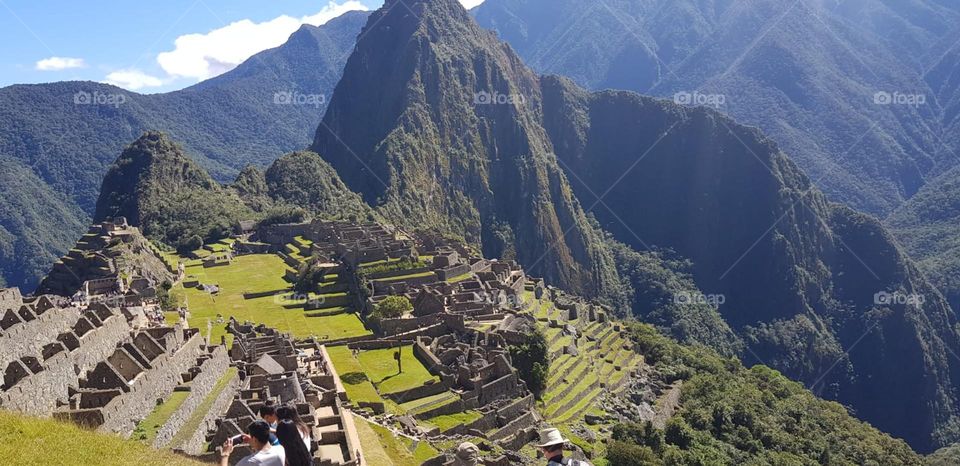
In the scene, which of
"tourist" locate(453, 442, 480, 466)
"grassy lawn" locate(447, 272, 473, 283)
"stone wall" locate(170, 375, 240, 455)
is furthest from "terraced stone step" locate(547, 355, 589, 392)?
"stone wall" locate(170, 375, 240, 455)

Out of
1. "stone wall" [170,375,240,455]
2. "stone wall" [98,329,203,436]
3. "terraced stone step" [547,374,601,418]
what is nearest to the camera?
"stone wall" [98,329,203,436]

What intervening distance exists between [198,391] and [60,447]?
13221 mm

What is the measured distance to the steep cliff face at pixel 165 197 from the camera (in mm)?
100375

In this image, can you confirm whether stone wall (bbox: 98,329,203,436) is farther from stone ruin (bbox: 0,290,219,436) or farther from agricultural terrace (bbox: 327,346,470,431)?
agricultural terrace (bbox: 327,346,470,431)

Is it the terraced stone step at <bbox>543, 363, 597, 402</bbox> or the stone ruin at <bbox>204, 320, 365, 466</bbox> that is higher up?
the stone ruin at <bbox>204, 320, 365, 466</bbox>

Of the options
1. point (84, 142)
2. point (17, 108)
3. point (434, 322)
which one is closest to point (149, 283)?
point (434, 322)

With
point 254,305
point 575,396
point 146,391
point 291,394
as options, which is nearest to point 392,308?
point 575,396

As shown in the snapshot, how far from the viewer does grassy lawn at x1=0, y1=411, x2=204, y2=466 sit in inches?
586

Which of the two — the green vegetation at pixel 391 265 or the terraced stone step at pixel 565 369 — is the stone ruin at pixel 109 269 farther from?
the terraced stone step at pixel 565 369

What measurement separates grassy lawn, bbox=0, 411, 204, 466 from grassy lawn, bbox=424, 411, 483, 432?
823 inches

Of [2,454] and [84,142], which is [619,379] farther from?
[84,142]

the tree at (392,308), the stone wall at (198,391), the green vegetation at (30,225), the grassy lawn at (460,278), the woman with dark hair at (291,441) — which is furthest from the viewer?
the green vegetation at (30,225)

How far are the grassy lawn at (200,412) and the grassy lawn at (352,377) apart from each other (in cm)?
751

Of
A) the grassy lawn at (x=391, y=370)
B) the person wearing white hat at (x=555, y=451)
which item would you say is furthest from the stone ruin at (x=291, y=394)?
the person wearing white hat at (x=555, y=451)
